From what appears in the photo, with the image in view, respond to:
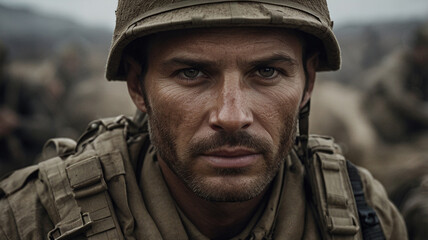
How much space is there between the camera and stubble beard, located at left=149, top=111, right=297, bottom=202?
2014mm

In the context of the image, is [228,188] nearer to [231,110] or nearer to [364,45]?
[231,110]

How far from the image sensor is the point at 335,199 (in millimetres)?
2381

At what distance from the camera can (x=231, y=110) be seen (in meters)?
1.95

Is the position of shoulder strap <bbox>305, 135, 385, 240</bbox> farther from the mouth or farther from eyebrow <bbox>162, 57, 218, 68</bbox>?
eyebrow <bbox>162, 57, 218, 68</bbox>

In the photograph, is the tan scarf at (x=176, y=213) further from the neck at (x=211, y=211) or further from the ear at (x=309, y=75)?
the ear at (x=309, y=75)

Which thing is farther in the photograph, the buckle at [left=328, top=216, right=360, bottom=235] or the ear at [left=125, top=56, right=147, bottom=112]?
the ear at [left=125, top=56, right=147, bottom=112]

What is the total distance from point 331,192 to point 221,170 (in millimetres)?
707

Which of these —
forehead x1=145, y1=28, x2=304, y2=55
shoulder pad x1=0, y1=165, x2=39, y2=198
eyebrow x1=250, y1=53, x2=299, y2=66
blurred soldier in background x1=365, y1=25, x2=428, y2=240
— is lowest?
blurred soldier in background x1=365, y1=25, x2=428, y2=240

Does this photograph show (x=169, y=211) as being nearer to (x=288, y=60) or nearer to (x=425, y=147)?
(x=288, y=60)

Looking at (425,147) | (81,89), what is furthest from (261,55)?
(81,89)

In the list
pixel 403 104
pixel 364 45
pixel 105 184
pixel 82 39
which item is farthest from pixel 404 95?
pixel 82 39

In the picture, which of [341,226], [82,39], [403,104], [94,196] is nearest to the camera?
[94,196]

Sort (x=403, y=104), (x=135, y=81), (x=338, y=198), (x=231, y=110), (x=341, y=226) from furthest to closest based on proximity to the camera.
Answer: (x=403, y=104) → (x=135, y=81) → (x=338, y=198) → (x=341, y=226) → (x=231, y=110)

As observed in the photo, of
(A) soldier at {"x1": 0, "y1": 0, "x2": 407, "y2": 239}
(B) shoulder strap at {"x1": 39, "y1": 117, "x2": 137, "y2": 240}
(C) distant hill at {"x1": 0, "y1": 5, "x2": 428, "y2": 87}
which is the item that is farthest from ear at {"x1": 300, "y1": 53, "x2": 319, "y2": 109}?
(C) distant hill at {"x1": 0, "y1": 5, "x2": 428, "y2": 87}
